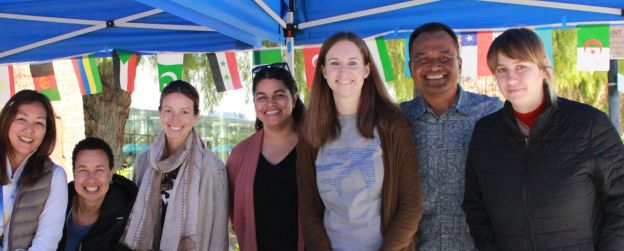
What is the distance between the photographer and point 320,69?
2428 mm

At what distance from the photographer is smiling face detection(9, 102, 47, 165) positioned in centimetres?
267

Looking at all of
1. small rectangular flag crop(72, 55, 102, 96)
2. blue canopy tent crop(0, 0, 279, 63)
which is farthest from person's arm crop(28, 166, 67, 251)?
small rectangular flag crop(72, 55, 102, 96)

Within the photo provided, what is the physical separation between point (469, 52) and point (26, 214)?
318cm

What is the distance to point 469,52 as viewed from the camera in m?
4.19

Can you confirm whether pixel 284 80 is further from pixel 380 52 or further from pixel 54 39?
pixel 54 39

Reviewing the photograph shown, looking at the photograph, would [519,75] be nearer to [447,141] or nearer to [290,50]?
[447,141]

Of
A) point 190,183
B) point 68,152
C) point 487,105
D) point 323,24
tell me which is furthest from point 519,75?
point 68,152

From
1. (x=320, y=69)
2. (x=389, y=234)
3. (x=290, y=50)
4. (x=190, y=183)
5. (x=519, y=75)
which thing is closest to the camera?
(x=519, y=75)

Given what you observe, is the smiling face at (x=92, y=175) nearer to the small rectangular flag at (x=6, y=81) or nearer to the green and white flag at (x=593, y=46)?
the small rectangular flag at (x=6, y=81)

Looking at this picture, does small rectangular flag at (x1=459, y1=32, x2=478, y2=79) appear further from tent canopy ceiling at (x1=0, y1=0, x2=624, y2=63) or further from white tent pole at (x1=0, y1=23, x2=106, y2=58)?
white tent pole at (x1=0, y1=23, x2=106, y2=58)

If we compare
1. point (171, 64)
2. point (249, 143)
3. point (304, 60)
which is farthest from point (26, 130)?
point (304, 60)

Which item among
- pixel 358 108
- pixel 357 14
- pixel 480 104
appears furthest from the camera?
pixel 357 14

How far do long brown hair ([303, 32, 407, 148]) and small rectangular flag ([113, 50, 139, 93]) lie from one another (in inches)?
107

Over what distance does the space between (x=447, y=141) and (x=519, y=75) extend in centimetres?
49
